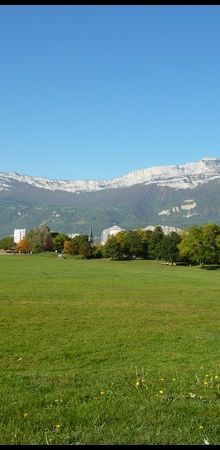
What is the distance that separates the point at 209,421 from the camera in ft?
31.8

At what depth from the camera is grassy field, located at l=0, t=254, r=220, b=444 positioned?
902 centimetres

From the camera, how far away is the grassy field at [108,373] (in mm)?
9023

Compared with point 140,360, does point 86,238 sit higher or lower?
higher

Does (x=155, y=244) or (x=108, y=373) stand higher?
(x=155, y=244)

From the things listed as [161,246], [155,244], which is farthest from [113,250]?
[161,246]

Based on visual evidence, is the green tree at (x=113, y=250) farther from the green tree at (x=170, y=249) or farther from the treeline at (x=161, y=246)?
the green tree at (x=170, y=249)

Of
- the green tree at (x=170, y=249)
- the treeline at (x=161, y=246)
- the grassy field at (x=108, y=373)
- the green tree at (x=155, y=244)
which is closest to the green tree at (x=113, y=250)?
the treeline at (x=161, y=246)

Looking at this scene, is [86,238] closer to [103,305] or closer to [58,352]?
[103,305]

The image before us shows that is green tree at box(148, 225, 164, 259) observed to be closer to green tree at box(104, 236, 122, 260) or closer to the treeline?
the treeline

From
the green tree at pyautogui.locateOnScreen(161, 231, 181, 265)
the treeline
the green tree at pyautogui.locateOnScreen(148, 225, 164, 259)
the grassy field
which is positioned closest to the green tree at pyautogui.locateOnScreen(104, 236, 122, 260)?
the treeline

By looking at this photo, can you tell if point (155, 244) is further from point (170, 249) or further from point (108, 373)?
point (108, 373)

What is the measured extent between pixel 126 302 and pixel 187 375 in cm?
3104

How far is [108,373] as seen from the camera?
16953 mm

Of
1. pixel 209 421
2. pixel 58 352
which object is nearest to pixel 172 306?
pixel 58 352
